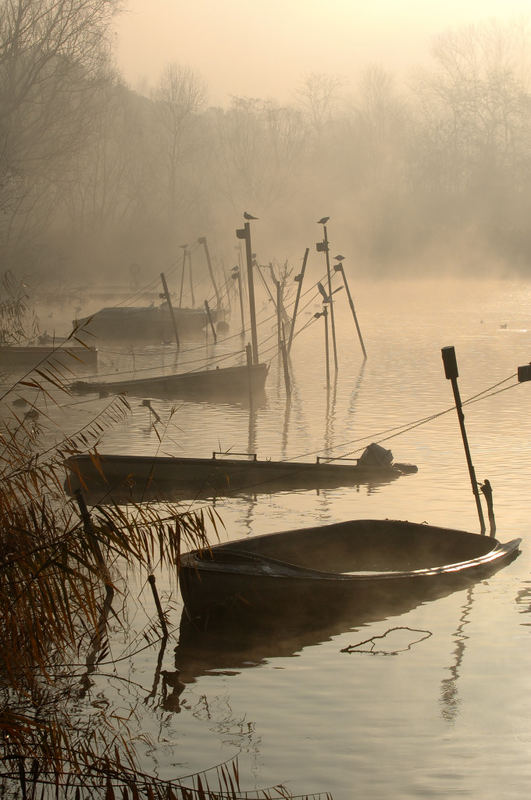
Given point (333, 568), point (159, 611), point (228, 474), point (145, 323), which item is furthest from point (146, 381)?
point (145, 323)

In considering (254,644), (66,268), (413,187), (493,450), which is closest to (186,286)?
(66,268)

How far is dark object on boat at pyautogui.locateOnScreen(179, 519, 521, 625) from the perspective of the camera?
37.5ft

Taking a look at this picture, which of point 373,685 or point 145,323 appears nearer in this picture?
point 373,685

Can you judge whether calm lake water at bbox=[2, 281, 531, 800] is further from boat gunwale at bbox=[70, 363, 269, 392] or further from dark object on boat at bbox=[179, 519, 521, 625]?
boat gunwale at bbox=[70, 363, 269, 392]

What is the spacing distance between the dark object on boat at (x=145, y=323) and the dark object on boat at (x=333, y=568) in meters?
38.2

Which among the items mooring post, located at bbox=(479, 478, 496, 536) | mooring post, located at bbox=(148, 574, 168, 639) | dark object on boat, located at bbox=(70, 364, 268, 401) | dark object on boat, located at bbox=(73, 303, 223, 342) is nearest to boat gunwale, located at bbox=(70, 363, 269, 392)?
dark object on boat, located at bbox=(70, 364, 268, 401)

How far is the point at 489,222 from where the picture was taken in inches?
3654

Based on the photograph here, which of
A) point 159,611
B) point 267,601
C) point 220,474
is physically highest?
A: point 220,474

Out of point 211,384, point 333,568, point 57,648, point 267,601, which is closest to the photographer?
point 57,648

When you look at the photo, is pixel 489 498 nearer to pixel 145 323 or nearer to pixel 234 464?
pixel 234 464

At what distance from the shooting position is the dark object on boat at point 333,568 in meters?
11.4

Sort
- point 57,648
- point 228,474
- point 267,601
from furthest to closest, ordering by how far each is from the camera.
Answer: point 228,474, point 267,601, point 57,648

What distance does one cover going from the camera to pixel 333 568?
1409 cm

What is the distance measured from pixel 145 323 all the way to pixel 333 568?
128ft
